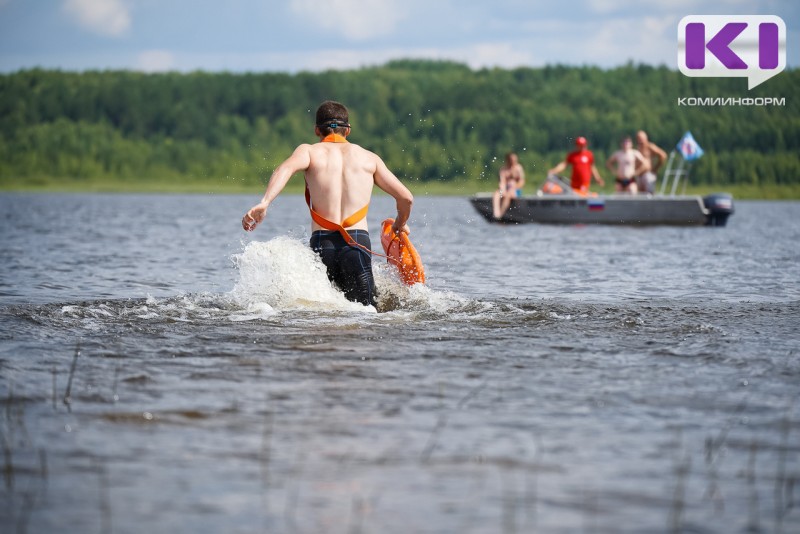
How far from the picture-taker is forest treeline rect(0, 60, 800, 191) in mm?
112062

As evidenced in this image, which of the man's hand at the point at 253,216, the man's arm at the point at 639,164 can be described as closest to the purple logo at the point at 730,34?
the man's arm at the point at 639,164

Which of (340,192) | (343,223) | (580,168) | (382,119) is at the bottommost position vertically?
(343,223)

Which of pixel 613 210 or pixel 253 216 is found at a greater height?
pixel 253 216

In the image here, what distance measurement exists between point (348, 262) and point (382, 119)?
125207mm

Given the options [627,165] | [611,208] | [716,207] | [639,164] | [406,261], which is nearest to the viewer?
[406,261]

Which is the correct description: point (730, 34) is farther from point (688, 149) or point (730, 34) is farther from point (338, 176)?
point (338, 176)

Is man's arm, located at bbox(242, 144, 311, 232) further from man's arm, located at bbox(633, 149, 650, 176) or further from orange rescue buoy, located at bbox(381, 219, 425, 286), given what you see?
man's arm, located at bbox(633, 149, 650, 176)

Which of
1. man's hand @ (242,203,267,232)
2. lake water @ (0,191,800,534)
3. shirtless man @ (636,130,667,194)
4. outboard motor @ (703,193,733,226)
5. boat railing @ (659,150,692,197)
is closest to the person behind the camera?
lake water @ (0,191,800,534)

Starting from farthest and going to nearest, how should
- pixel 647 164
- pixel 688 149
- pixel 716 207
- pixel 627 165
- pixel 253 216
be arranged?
pixel 688 149
pixel 716 207
pixel 627 165
pixel 647 164
pixel 253 216

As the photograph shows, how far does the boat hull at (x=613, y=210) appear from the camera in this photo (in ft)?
84.6

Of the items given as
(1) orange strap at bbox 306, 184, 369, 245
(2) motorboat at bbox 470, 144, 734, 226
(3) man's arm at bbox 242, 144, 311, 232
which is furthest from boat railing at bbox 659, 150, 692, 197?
(3) man's arm at bbox 242, 144, 311, 232

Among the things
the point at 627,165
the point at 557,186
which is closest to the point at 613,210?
the point at 627,165

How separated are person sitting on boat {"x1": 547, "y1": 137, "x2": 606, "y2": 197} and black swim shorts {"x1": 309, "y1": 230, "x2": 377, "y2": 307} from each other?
15.9 meters

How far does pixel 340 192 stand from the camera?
891cm
